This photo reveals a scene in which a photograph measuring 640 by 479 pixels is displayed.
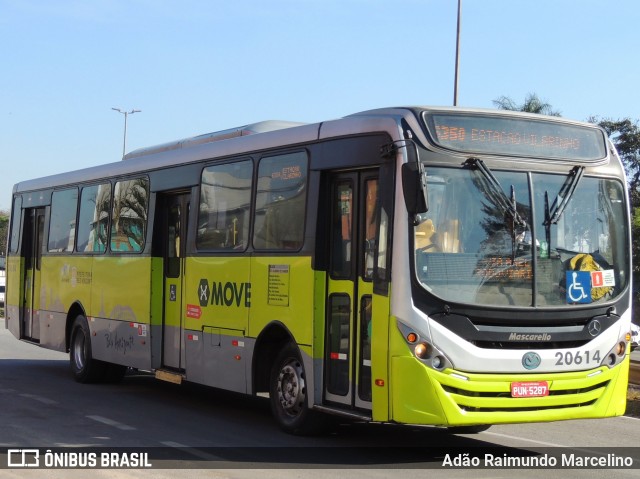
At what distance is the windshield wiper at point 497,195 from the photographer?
9.82 meters

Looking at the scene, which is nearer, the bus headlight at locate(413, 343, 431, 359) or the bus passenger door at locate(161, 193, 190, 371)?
the bus headlight at locate(413, 343, 431, 359)

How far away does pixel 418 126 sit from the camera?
32.3ft

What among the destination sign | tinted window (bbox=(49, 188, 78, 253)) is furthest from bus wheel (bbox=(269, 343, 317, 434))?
tinted window (bbox=(49, 188, 78, 253))

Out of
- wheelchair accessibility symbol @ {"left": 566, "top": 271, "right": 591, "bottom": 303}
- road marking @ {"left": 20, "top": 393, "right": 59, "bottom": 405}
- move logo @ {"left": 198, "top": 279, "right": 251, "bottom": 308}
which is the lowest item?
road marking @ {"left": 20, "top": 393, "right": 59, "bottom": 405}

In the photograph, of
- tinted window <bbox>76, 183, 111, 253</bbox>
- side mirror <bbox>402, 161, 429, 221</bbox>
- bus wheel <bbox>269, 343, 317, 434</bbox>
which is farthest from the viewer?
tinted window <bbox>76, 183, 111, 253</bbox>

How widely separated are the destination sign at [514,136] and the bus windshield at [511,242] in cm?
25

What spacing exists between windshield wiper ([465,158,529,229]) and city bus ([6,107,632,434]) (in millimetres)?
16

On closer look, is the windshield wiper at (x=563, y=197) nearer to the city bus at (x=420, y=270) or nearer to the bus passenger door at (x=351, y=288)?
the city bus at (x=420, y=270)

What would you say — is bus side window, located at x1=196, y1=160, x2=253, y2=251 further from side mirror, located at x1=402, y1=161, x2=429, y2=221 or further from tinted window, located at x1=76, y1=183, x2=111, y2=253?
tinted window, located at x1=76, y1=183, x2=111, y2=253

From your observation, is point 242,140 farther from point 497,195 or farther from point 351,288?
point 497,195

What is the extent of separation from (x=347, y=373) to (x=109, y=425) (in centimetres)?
316

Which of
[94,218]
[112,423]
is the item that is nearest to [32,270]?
[94,218]

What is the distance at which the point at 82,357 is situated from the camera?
16.7 metres

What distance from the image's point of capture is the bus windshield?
378 inches
